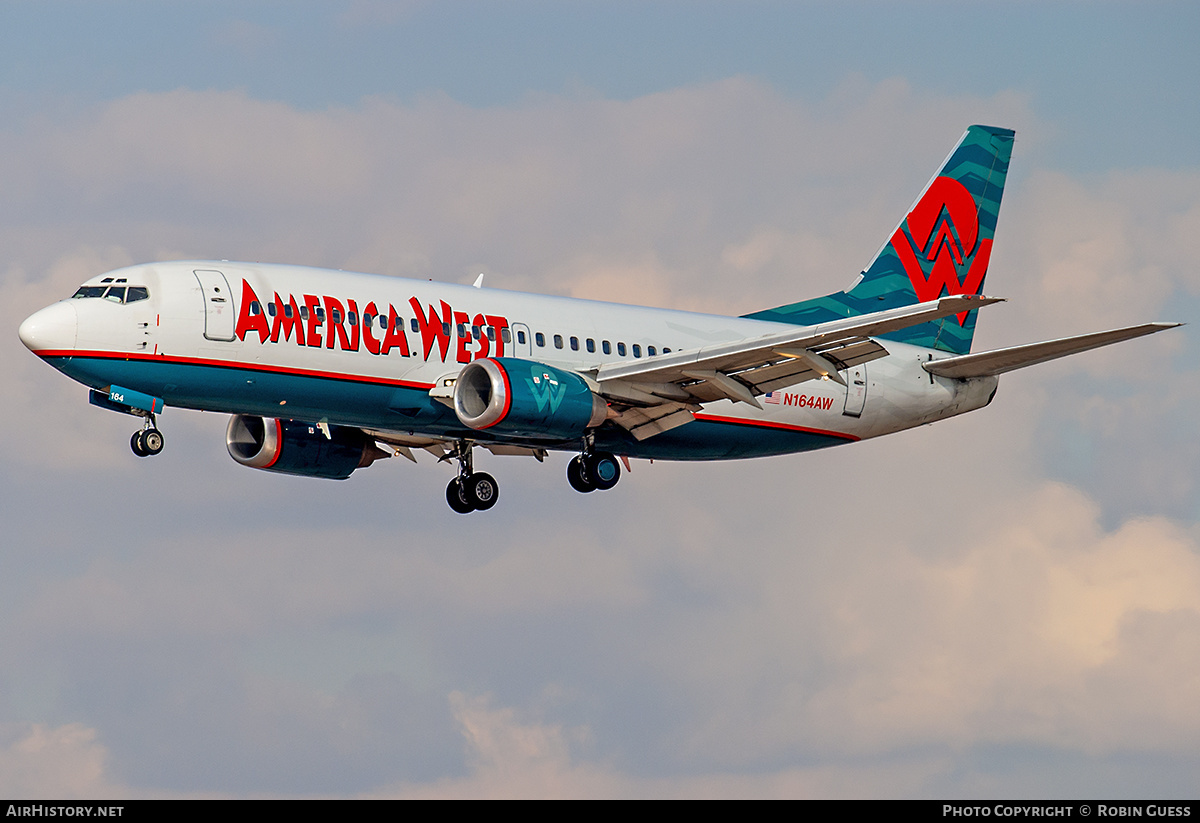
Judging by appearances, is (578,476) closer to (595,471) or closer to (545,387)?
(595,471)

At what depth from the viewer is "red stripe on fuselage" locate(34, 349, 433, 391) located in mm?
44000

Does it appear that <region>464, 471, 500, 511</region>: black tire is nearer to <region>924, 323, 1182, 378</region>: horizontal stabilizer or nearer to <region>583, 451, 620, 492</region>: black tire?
<region>583, 451, 620, 492</region>: black tire

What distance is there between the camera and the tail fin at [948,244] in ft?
192

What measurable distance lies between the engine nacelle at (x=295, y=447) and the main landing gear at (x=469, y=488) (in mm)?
3224

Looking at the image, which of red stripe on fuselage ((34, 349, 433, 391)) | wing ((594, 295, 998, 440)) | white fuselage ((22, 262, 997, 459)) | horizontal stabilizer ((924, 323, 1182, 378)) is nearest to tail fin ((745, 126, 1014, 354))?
horizontal stabilizer ((924, 323, 1182, 378))

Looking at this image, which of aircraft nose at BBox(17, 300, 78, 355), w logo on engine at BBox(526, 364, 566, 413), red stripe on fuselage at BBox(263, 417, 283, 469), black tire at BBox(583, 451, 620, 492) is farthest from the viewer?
red stripe on fuselage at BBox(263, 417, 283, 469)

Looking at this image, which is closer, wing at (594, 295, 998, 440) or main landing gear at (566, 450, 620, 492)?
wing at (594, 295, 998, 440)

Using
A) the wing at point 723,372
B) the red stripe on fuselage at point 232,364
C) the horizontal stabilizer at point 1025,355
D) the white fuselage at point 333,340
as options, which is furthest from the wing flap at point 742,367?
the red stripe on fuselage at point 232,364

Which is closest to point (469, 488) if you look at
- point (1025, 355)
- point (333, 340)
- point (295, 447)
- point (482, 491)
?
point (482, 491)

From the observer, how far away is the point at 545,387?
46656 mm

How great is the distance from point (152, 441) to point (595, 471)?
11904 millimetres

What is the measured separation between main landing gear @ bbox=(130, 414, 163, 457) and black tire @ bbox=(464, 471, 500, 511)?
1048cm
